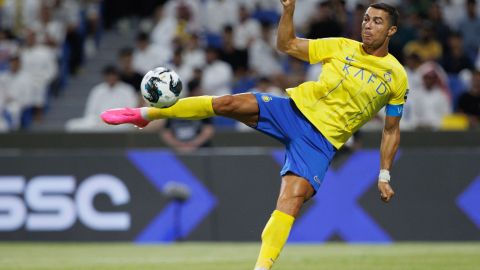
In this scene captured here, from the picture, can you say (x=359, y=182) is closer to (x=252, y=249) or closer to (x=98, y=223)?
(x=252, y=249)

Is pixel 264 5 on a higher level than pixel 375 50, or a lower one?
lower

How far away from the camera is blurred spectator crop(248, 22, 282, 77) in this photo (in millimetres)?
18750

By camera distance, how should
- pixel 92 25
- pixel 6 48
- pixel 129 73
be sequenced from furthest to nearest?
1. pixel 92 25
2. pixel 6 48
3. pixel 129 73

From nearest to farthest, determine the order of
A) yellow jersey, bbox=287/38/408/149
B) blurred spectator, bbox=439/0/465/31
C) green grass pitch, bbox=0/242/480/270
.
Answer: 1. yellow jersey, bbox=287/38/408/149
2. green grass pitch, bbox=0/242/480/270
3. blurred spectator, bbox=439/0/465/31

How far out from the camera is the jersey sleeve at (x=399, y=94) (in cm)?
906

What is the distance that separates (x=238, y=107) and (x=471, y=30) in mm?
10792

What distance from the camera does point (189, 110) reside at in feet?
28.6

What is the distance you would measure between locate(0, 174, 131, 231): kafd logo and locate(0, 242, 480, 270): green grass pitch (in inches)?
17.2

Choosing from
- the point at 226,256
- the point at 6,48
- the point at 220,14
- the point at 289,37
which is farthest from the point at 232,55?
the point at 289,37

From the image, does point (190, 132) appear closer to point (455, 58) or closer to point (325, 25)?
point (325, 25)

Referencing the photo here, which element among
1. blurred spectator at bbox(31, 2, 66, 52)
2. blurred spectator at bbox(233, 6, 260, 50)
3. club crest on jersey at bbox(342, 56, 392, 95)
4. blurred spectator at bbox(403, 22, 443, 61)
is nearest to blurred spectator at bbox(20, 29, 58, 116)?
blurred spectator at bbox(31, 2, 66, 52)

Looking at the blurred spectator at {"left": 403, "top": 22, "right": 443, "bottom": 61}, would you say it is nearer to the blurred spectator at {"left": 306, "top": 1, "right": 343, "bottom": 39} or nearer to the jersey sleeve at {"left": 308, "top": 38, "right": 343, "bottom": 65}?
the blurred spectator at {"left": 306, "top": 1, "right": 343, "bottom": 39}

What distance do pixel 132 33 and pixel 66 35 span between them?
5.43 feet

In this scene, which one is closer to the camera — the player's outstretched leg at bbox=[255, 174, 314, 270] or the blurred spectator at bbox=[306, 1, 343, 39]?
the player's outstretched leg at bbox=[255, 174, 314, 270]
